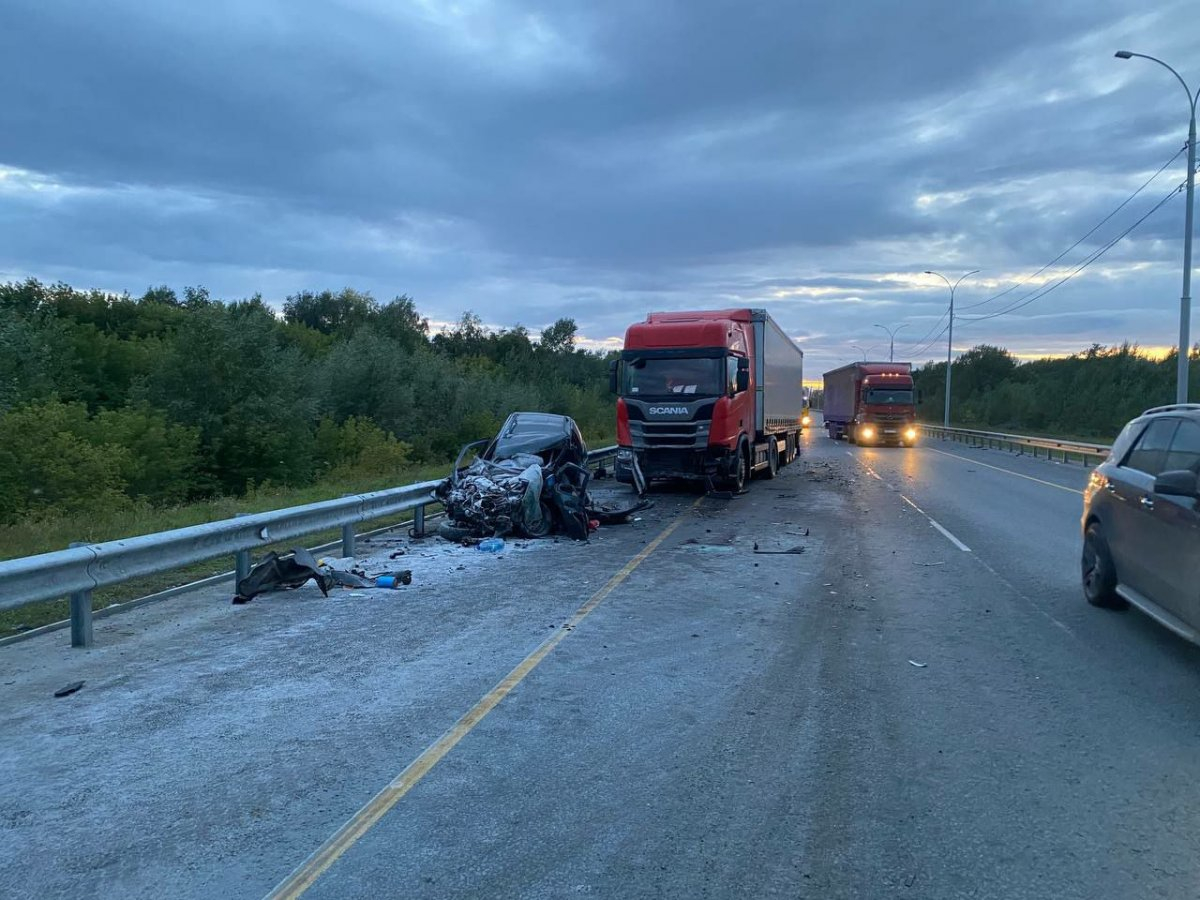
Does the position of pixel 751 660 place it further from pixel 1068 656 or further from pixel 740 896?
pixel 740 896

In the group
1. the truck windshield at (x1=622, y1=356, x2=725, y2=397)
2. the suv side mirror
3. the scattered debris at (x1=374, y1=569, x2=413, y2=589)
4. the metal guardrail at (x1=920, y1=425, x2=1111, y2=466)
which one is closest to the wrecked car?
the scattered debris at (x1=374, y1=569, x2=413, y2=589)

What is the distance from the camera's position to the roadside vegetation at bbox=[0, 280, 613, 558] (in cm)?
1912

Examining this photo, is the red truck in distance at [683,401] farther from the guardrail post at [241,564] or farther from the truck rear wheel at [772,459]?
the guardrail post at [241,564]

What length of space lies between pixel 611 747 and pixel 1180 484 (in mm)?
4405

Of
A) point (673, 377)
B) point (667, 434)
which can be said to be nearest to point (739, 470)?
point (667, 434)

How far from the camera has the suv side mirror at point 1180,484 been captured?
20.4ft

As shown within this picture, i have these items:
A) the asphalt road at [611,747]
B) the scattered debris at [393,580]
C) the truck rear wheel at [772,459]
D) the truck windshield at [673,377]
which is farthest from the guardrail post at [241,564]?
the truck rear wheel at [772,459]

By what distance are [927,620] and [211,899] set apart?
6.30m

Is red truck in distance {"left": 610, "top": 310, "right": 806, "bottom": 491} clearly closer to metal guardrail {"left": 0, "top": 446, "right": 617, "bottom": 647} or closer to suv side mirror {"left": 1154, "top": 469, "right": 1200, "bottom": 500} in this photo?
metal guardrail {"left": 0, "top": 446, "right": 617, "bottom": 647}

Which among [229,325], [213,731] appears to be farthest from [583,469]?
[229,325]

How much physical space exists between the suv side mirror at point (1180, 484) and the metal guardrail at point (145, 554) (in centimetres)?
796

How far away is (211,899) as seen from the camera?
343 cm

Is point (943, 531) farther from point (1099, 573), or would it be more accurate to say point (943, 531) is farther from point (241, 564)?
point (241, 564)

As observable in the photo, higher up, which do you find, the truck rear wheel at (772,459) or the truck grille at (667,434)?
the truck grille at (667,434)
